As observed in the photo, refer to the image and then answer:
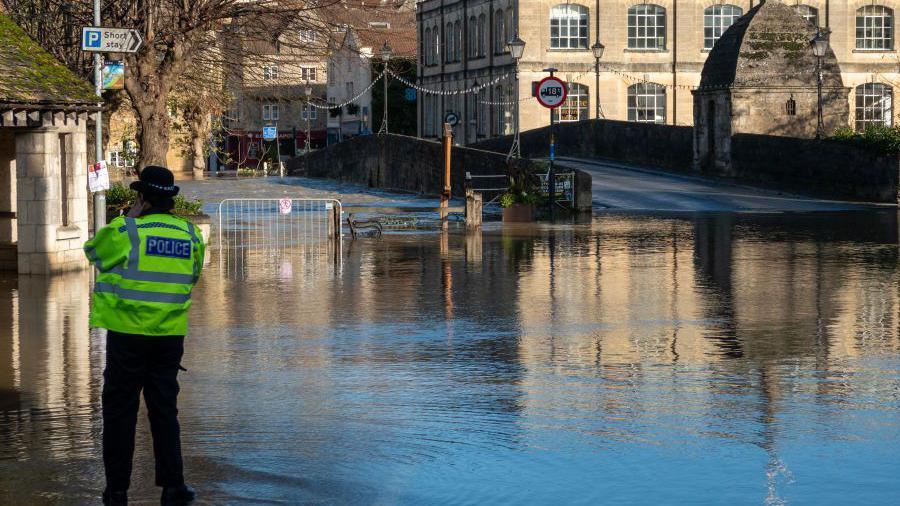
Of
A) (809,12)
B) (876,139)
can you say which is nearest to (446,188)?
(876,139)

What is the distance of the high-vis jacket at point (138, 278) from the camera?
7.75 metres

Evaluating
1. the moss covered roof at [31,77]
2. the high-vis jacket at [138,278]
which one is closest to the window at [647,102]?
the moss covered roof at [31,77]

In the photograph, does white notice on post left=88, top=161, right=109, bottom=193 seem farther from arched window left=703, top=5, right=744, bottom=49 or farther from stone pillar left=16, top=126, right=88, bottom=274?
arched window left=703, top=5, right=744, bottom=49

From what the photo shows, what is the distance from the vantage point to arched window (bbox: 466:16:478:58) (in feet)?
243

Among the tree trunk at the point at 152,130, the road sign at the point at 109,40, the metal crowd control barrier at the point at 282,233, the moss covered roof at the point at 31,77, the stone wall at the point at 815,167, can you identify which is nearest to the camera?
the moss covered roof at the point at 31,77

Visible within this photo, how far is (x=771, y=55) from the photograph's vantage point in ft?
149

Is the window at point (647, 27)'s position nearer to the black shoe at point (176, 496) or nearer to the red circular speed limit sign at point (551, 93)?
the red circular speed limit sign at point (551, 93)

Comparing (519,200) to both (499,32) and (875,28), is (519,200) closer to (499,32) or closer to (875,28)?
(499,32)

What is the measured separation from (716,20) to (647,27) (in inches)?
119

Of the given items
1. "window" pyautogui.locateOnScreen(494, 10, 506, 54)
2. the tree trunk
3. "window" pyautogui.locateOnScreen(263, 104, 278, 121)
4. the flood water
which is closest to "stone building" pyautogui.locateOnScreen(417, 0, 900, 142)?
"window" pyautogui.locateOnScreen(494, 10, 506, 54)

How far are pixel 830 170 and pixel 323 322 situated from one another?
27975 mm

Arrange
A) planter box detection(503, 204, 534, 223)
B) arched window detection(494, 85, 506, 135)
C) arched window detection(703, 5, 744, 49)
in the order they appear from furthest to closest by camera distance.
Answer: arched window detection(494, 85, 506, 135), arched window detection(703, 5, 744, 49), planter box detection(503, 204, 534, 223)

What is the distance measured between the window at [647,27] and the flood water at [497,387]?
47.4 metres

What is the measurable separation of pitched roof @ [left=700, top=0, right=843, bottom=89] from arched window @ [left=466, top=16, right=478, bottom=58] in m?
28.8
